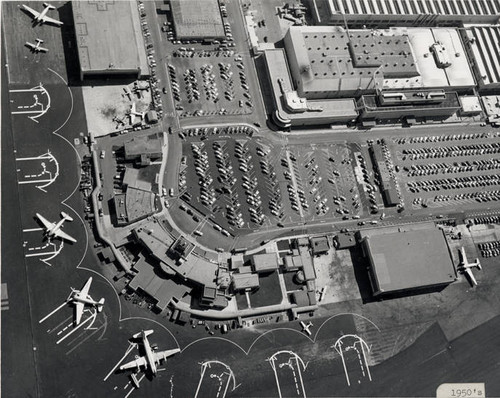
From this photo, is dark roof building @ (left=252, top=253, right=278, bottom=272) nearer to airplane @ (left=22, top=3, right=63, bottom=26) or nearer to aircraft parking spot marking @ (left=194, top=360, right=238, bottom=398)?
aircraft parking spot marking @ (left=194, top=360, right=238, bottom=398)

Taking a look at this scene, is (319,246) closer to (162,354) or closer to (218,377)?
(218,377)

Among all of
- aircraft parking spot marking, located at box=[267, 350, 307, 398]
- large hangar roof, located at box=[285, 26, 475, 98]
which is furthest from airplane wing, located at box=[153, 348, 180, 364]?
large hangar roof, located at box=[285, 26, 475, 98]

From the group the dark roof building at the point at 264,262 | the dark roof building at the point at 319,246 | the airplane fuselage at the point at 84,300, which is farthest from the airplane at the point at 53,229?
the dark roof building at the point at 319,246

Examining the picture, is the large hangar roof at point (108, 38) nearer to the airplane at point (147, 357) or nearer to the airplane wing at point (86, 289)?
the airplane wing at point (86, 289)

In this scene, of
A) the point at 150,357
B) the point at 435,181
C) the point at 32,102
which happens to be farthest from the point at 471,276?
the point at 32,102

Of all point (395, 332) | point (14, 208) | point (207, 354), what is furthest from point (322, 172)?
point (14, 208)

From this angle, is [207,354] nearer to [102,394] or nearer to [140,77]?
[102,394]

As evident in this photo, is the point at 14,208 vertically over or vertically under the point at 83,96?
under
